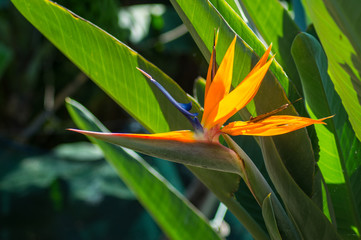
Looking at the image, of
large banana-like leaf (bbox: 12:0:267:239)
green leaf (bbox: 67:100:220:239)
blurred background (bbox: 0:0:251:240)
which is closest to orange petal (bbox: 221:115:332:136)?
large banana-like leaf (bbox: 12:0:267:239)

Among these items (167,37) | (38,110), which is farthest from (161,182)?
(38,110)

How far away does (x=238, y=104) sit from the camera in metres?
0.42

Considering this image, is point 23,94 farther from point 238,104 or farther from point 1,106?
point 238,104

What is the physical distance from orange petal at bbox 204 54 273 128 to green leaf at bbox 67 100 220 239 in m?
0.28

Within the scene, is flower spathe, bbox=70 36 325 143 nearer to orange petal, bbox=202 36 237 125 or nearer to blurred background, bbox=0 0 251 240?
orange petal, bbox=202 36 237 125

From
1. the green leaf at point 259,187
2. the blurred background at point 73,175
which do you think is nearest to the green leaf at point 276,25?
the green leaf at point 259,187

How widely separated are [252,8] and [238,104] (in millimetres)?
268

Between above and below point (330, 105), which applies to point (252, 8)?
above

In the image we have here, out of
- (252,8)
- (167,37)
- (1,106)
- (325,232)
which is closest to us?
(325,232)

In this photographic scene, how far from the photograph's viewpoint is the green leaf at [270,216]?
0.45m

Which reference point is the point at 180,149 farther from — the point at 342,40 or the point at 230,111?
the point at 342,40

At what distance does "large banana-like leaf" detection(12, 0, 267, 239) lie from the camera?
1.85 ft

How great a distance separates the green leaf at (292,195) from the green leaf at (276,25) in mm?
166

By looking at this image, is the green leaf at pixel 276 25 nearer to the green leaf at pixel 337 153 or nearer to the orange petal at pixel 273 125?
the green leaf at pixel 337 153
